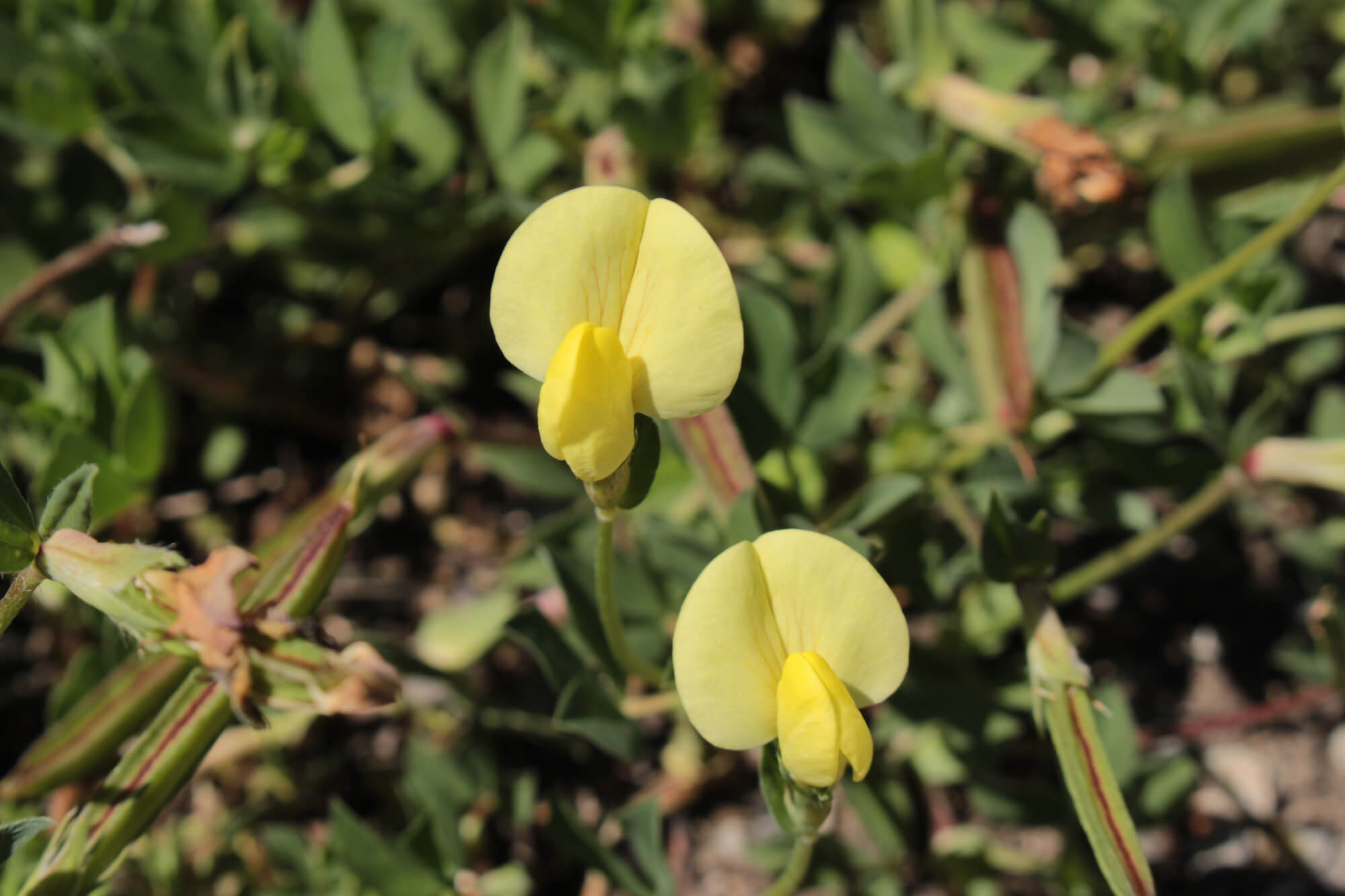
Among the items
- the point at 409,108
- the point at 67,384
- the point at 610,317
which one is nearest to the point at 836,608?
the point at 610,317

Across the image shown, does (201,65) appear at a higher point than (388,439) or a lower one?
higher

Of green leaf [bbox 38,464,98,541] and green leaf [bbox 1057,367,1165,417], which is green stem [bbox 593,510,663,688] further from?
green leaf [bbox 1057,367,1165,417]

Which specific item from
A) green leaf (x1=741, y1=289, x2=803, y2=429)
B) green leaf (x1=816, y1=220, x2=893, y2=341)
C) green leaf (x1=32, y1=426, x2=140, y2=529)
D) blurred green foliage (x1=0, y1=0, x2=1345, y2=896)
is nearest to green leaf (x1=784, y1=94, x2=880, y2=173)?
blurred green foliage (x1=0, y1=0, x2=1345, y2=896)

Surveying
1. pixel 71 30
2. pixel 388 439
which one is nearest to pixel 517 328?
pixel 388 439

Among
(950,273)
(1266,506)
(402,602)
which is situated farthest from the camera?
(402,602)

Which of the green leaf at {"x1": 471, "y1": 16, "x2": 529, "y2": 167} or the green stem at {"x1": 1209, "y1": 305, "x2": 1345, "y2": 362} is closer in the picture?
the green stem at {"x1": 1209, "y1": 305, "x2": 1345, "y2": 362}

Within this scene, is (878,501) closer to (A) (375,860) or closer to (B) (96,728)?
(A) (375,860)

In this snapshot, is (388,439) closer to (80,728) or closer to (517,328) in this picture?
(80,728)
